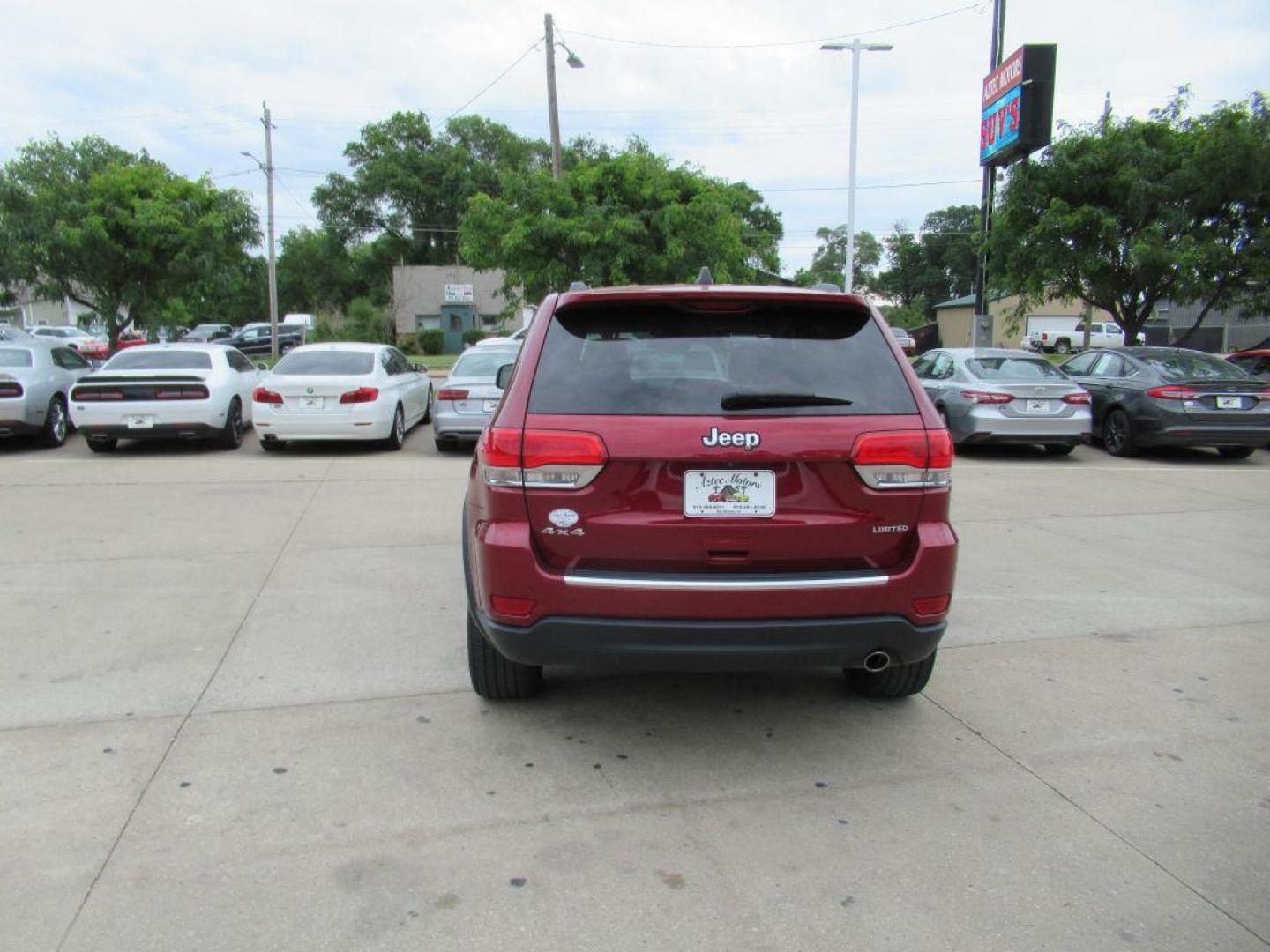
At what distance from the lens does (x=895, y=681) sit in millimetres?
4094

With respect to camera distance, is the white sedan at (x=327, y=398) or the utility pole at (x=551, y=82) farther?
the utility pole at (x=551, y=82)

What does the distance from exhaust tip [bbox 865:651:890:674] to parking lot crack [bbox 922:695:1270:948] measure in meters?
0.70

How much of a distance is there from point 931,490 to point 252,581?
442cm

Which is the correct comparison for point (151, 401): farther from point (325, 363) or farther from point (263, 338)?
point (263, 338)

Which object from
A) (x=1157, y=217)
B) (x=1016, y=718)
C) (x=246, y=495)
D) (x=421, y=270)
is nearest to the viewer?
(x=1016, y=718)

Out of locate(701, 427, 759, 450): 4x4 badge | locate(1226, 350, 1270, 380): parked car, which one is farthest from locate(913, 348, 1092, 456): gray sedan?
locate(701, 427, 759, 450): 4x4 badge

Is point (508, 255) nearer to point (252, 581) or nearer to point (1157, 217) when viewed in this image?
point (1157, 217)

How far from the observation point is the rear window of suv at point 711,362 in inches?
131

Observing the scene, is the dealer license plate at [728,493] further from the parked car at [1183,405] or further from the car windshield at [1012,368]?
the parked car at [1183,405]

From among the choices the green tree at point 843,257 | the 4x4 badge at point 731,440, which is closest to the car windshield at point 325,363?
the 4x4 badge at point 731,440

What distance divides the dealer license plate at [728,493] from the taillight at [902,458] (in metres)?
0.33

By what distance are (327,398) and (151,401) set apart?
2.11m

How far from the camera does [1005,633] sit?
512 centimetres

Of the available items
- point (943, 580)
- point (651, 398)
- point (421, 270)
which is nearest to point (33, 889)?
point (651, 398)
